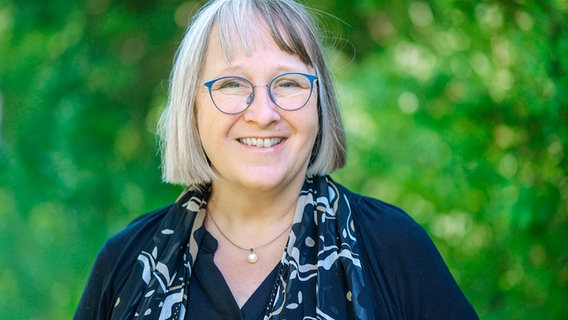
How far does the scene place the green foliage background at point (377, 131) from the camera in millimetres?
2826

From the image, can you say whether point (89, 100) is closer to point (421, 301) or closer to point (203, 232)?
point (203, 232)

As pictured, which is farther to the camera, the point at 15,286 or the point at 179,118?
the point at 15,286

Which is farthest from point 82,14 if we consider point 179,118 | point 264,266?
point 264,266

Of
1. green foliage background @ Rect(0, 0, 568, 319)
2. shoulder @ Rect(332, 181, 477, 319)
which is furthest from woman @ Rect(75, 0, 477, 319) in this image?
green foliage background @ Rect(0, 0, 568, 319)

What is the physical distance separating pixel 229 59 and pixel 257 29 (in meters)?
0.13

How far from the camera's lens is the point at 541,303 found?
111 inches

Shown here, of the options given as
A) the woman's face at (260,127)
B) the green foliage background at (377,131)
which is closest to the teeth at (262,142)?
the woman's face at (260,127)

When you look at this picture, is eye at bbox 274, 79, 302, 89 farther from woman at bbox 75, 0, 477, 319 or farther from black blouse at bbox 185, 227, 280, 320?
black blouse at bbox 185, 227, 280, 320

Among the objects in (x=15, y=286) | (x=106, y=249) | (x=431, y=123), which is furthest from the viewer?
(x=15, y=286)

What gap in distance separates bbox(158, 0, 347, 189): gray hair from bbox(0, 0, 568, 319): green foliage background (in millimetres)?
464

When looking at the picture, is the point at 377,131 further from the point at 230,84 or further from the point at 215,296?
the point at 215,296

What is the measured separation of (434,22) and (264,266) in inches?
67.6

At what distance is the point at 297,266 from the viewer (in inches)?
88.7

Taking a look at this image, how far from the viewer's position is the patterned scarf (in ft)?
7.14
